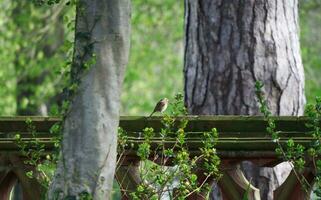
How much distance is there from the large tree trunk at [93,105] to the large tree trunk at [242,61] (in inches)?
92.8

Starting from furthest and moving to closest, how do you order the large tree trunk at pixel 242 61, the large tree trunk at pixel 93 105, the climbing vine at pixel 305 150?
the large tree trunk at pixel 242 61, the climbing vine at pixel 305 150, the large tree trunk at pixel 93 105

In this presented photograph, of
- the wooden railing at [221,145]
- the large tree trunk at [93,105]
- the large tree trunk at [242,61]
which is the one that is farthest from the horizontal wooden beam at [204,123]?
the large tree trunk at [242,61]

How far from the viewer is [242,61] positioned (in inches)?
235

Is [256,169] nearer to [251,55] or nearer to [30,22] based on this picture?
[251,55]

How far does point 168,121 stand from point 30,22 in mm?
14321

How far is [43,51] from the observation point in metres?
19.9

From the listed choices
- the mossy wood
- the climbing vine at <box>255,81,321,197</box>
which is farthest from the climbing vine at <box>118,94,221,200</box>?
the climbing vine at <box>255,81,321,197</box>

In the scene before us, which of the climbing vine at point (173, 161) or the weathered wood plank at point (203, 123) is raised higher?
the weathered wood plank at point (203, 123)

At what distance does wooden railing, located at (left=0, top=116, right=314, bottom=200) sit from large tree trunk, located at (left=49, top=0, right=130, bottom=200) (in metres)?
0.51

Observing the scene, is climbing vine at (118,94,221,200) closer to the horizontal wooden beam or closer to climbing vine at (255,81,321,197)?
the horizontal wooden beam

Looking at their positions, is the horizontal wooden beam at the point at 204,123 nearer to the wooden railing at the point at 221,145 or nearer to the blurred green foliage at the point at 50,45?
the wooden railing at the point at 221,145

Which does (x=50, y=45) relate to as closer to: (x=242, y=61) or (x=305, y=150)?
(x=242, y=61)

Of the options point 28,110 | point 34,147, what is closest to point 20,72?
point 28,110

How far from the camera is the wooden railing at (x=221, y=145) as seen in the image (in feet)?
13.2
